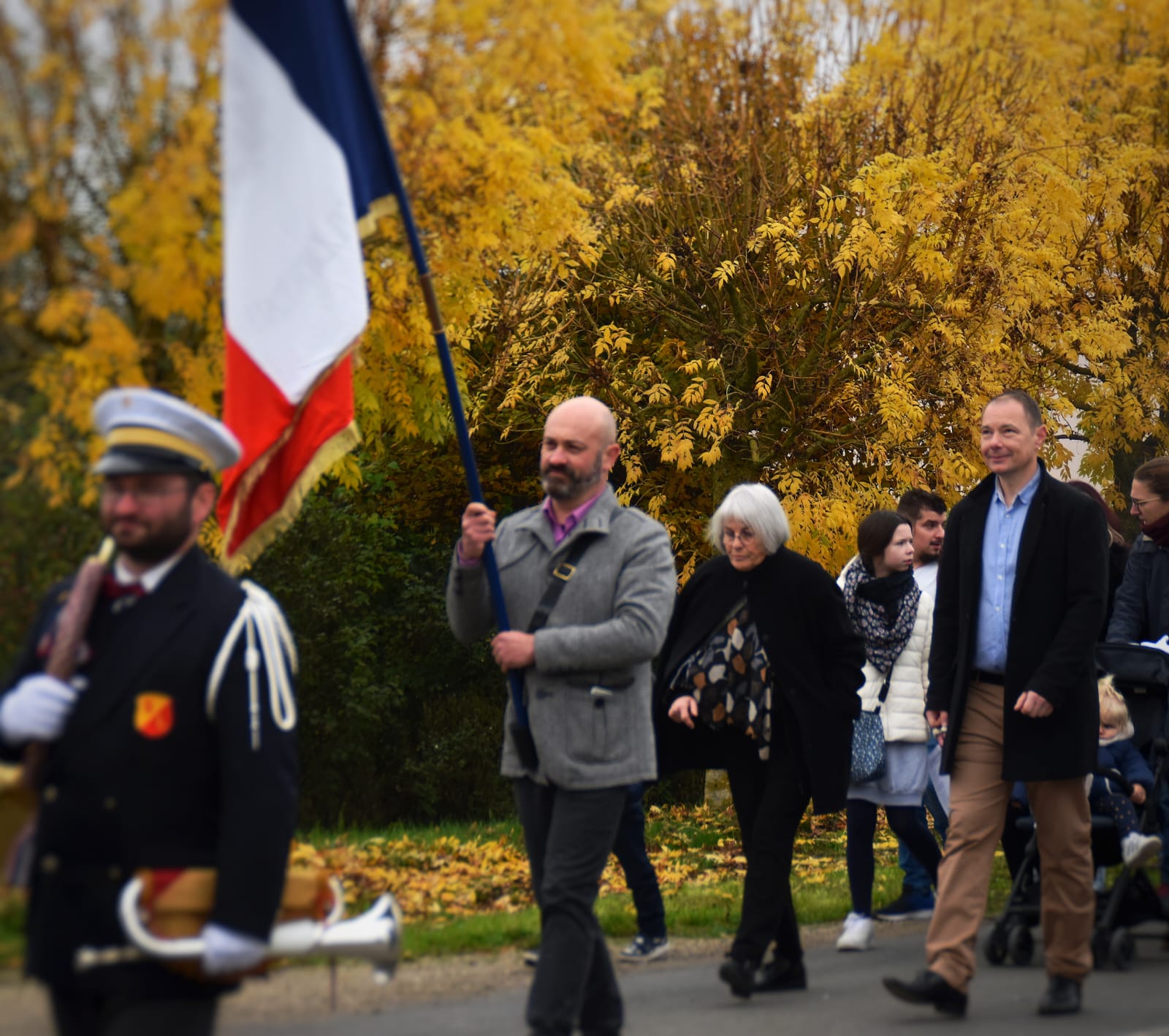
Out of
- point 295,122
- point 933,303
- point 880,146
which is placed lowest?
point 295,122

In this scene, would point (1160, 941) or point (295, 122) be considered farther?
point (1160, 941)

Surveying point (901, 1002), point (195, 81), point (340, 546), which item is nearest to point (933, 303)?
point (340, 546)

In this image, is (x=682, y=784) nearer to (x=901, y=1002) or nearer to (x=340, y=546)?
(x=340, y=546)

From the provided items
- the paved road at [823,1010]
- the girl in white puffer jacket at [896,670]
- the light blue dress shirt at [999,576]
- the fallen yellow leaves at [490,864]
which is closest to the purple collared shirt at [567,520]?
the paved road at [823,1010]

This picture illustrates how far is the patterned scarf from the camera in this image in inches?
333

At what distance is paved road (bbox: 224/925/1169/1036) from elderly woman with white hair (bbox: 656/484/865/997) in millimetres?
262

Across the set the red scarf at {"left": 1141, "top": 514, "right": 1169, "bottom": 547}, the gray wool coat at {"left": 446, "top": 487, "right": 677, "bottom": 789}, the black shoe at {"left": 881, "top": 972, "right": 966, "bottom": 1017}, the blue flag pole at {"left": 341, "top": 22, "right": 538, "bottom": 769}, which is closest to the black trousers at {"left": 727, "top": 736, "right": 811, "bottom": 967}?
the black shoe at {"left": 881, "top": 972, "right": 966, "bottom": 1017}

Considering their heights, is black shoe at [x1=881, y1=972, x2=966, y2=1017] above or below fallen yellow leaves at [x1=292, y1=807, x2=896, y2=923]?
above

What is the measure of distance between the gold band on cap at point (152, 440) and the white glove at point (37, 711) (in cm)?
56

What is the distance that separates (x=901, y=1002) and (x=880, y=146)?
9138mm

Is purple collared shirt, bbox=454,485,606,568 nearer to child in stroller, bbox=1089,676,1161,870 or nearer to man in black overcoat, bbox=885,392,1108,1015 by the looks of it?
man in black overcoat, bbox=885,392,1108,1015

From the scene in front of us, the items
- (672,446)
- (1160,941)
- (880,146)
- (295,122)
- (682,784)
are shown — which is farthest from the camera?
(682,784)

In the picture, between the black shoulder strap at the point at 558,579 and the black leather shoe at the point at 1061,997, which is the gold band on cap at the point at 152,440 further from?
the black leather shoe at the point at 1061,997

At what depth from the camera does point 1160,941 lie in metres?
8.36
